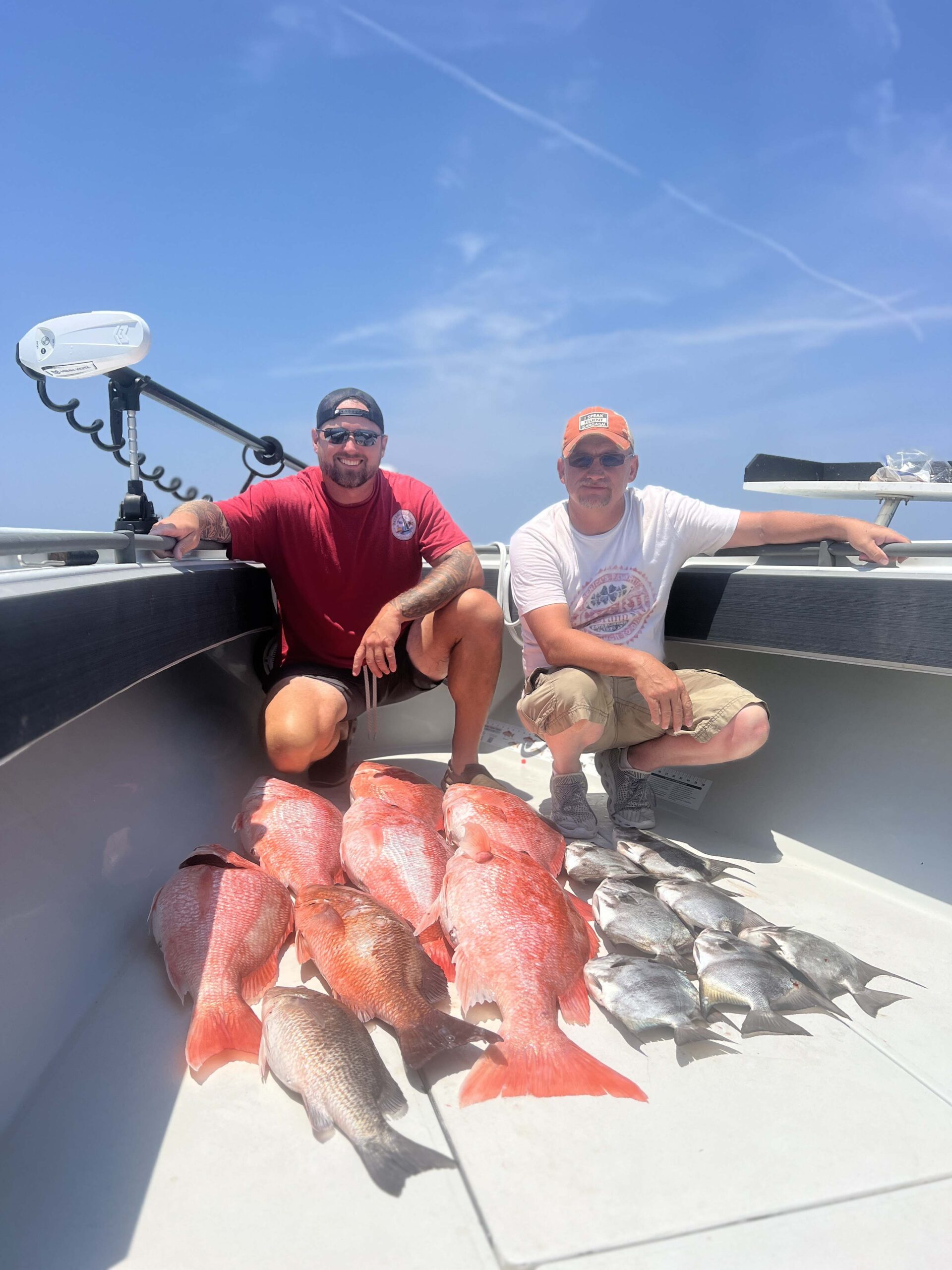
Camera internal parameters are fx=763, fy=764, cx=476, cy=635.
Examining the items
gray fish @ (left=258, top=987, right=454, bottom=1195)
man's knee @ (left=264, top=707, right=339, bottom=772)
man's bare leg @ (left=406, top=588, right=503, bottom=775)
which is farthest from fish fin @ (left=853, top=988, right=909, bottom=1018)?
man's knee @ (left=264, top=707, right=339, bottom=772)

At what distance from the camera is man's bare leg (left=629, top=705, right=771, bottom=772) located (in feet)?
9.71

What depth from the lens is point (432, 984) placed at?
72.9 inches

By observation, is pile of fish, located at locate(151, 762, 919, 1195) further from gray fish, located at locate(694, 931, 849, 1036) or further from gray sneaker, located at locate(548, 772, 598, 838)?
gray sneaker, located at locate(548, 772, 598, 838)

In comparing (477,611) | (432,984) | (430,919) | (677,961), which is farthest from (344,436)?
(677,961)

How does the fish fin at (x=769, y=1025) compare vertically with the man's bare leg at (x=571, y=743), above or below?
below

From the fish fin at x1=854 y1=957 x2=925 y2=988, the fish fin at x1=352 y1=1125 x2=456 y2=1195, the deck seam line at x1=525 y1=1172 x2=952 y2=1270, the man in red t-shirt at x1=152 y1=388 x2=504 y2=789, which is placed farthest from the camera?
the man in red t-shirt at x1=152 y1=388 x2=504 y2=789

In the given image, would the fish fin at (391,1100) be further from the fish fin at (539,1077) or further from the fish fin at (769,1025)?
the fish fin at (769,1025)

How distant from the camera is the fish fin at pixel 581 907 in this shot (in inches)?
87.8

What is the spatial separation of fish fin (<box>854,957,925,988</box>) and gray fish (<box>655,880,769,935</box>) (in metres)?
0.27

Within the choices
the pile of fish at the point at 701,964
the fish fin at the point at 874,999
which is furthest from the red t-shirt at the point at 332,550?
the fish fin at the point at 874,999

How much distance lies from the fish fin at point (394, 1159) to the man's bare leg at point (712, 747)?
1.96 metres

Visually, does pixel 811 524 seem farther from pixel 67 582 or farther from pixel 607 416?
pixel 67 582

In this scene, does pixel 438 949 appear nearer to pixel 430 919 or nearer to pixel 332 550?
pixel 430 919

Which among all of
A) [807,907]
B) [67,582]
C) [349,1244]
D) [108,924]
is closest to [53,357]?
[67,582]
